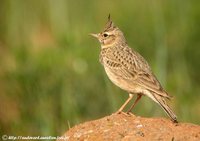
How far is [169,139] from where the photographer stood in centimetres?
838

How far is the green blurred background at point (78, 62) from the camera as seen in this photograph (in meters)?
12.2

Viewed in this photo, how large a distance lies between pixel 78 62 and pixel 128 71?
4.47m

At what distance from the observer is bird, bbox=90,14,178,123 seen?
10137mm

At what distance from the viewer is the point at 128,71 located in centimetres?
1073

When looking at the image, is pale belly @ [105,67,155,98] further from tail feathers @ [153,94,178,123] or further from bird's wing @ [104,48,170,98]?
tail feathers @ [153,94,178,123]

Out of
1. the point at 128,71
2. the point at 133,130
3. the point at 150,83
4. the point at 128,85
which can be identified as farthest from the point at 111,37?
the point at 133,130

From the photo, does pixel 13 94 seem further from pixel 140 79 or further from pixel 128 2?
pixel 128 2

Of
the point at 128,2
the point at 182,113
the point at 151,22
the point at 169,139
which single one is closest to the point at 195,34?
the point at 151,22

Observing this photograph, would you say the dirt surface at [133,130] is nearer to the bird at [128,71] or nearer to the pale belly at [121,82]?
the bird at [128,71]

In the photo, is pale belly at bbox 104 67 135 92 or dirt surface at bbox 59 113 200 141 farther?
pale belly at bbox 104 67 135 92

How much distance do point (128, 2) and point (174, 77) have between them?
4.72 meters

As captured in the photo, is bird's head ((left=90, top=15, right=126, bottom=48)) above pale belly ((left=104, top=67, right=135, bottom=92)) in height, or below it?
above

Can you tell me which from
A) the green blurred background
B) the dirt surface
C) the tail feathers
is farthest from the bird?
the dirt surface

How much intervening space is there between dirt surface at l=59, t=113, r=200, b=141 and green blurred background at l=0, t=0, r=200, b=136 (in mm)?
1588
